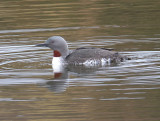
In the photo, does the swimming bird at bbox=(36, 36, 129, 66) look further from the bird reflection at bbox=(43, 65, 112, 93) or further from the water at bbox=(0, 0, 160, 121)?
the water at bbox=(0, 0, 160, 121)

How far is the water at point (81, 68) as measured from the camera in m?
8.18

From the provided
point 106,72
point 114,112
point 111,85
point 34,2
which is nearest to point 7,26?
point 34,2

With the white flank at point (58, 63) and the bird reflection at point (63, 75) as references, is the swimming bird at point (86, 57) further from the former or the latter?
the bird reflection at point (63, 75)

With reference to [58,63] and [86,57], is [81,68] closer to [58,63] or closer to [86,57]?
[86,57]

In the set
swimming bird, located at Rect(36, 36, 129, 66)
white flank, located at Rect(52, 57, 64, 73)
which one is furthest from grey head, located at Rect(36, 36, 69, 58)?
white flank, located at Rect(52, 57, 64, 73)

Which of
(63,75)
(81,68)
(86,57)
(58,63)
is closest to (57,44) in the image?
(58,63)

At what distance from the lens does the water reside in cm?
818

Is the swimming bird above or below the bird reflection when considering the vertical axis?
above

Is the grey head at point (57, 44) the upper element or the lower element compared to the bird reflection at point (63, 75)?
upper

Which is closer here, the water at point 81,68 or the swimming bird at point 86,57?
the water at point 81,68

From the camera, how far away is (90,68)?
11523mm

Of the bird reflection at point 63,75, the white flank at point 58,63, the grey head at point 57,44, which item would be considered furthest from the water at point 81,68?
the grey head at point 57,44

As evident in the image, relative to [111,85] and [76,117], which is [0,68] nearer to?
[111,85]

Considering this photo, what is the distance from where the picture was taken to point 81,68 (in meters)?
11.6
